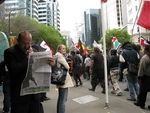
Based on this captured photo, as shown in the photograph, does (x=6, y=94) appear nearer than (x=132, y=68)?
Yes

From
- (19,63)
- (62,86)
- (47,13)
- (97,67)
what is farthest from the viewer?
(47,13)

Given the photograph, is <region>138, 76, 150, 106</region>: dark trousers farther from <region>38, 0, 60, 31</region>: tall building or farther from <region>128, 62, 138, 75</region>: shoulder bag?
<region>38, 0, 60, 31</region>: tall building

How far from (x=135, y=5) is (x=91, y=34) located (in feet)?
191

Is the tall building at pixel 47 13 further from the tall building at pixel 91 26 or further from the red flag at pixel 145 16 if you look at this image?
the red flag at pixel 145 16

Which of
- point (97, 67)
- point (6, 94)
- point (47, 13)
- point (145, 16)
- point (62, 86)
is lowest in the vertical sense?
point (6, 94)

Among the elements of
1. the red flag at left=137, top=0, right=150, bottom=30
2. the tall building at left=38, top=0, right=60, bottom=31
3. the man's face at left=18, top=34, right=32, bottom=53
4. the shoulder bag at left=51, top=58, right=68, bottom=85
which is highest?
the tall building at left=38, top=0, right=60, bottom=31

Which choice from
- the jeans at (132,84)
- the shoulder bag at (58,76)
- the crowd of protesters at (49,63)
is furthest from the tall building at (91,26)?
the shoulder bag at (58,76)

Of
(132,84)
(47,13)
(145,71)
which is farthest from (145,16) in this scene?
(47,13)

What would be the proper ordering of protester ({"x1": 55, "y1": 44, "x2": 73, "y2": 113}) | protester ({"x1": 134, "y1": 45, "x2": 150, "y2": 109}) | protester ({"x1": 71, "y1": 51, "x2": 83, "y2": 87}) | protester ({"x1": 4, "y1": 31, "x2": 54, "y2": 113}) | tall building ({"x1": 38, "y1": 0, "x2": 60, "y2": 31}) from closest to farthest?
protester ({"x1": 4, "y1": 31, "x2": 54, "y2": 113}) < protester ({"x1": 55, "y1": 44, "x2": 73, "y2": 113}) < protester ({"x1": 134, "y1": 45, "x2": 150, "y2": 109}) < protester ({"x1": 71, "y1": 51, "x2": 83, "y2": 87}) < tall building ({"x1": 38, "y1": 0, "x2": 60, "y2": 31})

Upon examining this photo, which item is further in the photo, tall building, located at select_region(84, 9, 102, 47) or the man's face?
tall building, located at select_region(84, 9, 102, 47)

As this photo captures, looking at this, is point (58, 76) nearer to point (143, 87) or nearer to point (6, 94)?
point (6, 94)

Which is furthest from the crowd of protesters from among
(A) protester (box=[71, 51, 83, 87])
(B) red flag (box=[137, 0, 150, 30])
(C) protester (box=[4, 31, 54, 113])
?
(A) protester (box=[71, 51, 83, 87])

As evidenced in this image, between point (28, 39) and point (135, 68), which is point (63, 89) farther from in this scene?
point (135, 68)

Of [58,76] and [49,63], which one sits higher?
[49,63]
